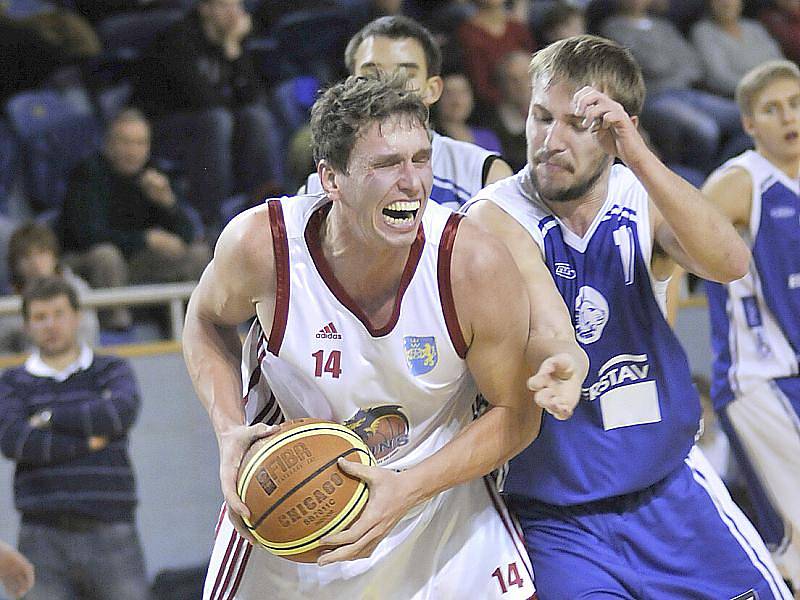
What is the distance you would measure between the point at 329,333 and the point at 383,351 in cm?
14

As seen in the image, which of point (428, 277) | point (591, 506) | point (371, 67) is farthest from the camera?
point (371, 67)

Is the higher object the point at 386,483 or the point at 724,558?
the point at 386,483

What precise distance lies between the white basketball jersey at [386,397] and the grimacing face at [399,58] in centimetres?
117

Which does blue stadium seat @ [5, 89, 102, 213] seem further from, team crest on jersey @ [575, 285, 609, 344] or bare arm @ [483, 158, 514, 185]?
team crest on jersey @ [575, 285, 609, 344]

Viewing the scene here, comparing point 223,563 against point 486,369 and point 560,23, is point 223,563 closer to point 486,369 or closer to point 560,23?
point 486,369

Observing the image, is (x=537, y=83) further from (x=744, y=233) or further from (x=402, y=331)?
(x=744, y=233)

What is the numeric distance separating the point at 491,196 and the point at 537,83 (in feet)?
1.04

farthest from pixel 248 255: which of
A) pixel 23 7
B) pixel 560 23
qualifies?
pixel 560 23

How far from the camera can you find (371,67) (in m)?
4.01

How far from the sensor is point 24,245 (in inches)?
241

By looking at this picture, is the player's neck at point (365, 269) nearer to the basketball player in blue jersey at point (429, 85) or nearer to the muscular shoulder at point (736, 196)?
the basketball player in blue jersey at point (429, 85)

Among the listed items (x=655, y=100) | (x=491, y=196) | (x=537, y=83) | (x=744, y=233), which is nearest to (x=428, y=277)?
(x=491, y=196)

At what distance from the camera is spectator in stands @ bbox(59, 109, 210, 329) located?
6422 millimetres

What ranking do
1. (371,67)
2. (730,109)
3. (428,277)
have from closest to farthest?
(428,277) < (371,67) < (730,109)
